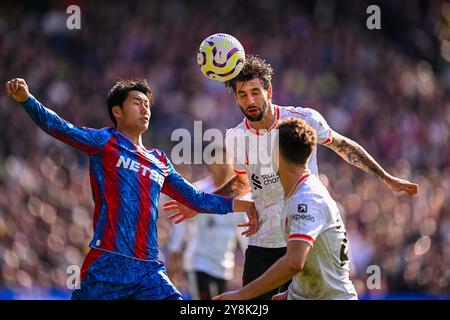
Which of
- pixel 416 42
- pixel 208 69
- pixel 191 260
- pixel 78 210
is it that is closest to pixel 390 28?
pixel 416 42

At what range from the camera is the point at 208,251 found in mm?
11531

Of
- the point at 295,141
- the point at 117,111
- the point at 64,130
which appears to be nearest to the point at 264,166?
the point at 117,111

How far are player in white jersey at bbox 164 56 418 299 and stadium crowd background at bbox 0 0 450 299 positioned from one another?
5689 millimetres

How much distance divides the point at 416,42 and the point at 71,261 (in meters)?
9.48

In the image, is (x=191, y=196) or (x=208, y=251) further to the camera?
(x=208, y=251)

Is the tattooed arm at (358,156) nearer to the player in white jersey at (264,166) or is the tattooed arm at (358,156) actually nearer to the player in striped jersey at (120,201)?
the player in white jersey at (264,166)

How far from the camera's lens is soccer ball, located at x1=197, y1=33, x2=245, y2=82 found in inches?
322

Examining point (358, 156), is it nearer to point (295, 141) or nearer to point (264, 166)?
point (264, 166)

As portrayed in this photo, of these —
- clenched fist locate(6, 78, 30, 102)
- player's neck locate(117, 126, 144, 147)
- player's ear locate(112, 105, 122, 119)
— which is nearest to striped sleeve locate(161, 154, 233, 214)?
player's neck locate(117, 126, 144, 147)

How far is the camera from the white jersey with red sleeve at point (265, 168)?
7.93 meters

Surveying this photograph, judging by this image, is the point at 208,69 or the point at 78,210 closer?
the point at 208,69

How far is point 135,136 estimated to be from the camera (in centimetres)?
737

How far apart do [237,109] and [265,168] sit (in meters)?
9.54

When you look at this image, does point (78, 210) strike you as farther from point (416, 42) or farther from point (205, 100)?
point (416, 42)
